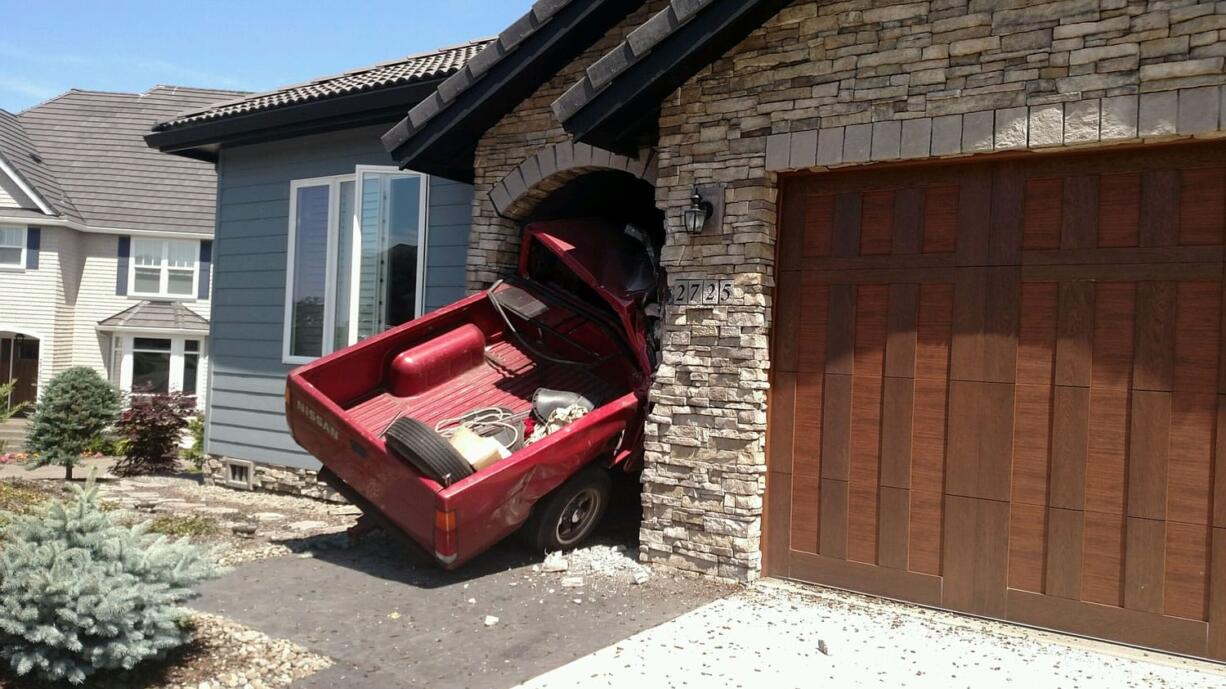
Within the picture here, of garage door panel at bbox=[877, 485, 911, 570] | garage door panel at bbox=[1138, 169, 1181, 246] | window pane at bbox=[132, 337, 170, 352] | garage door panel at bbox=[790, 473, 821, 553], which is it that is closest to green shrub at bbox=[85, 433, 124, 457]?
window pane at bbox=[132, 337, 170, 352]

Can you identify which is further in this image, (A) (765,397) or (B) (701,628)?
(A) (765,397)

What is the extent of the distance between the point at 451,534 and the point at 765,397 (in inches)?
89.4

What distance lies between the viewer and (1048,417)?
5.40 m

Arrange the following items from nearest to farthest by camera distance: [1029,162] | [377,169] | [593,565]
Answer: [1029,162]
[593,565]
[377,169]

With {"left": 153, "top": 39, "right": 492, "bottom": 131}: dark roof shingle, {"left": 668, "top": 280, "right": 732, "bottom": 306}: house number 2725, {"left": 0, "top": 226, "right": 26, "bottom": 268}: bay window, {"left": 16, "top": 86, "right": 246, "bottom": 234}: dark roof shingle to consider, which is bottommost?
{"left": 668, "top": 280, "right": 732, "bottom": 306}: house number 2725

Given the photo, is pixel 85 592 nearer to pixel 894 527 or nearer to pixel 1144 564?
pixel 894 527

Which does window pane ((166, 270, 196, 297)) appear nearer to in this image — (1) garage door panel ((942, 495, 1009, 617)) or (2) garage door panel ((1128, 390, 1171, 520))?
(1) garage door panel ((942, 495, 1009, 617))

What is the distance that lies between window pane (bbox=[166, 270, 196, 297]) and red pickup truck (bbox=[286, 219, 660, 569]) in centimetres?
1649

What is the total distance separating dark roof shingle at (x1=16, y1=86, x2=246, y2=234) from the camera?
21938 millimetres

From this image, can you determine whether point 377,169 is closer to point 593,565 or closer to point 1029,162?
point 593,565

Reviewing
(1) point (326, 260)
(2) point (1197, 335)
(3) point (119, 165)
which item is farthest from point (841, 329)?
(3) point (119, 165)

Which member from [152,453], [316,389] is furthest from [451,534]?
[152,453]

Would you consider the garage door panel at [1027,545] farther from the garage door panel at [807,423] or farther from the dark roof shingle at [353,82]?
the dark roof shingle at [353,82]

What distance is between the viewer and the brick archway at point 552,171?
7.45 m
